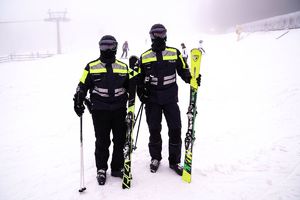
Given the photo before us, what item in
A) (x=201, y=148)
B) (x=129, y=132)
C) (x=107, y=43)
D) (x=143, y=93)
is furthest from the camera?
(x=201, y=148)

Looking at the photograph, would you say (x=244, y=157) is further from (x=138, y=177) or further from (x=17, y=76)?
(x=17, y=76)

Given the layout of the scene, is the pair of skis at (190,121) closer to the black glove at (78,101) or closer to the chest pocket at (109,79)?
the chest pocket at (109,79)

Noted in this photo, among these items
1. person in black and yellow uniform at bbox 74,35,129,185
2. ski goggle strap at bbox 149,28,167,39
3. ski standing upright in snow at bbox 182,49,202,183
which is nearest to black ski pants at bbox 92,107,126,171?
person in black and yellow uniform at bbox 74,35,129,185

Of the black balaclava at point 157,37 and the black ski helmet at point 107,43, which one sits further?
the black balaclava at point 157,37

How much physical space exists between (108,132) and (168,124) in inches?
41.5

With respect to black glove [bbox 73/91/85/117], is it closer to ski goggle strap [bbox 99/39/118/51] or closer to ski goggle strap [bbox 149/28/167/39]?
ski goggle strap [bbox 99/39/118/51]

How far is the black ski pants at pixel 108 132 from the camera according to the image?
402 centimetres

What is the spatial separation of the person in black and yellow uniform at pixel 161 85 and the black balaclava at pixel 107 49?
21.1 inches

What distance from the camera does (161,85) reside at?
13.7ft

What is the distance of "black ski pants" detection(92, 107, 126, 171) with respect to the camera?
402 cm

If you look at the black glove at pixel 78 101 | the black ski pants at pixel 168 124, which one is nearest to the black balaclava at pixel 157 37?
the black ski pants at pixel 168 124

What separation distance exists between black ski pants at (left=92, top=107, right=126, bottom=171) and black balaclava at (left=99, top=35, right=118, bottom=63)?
2.77 feet

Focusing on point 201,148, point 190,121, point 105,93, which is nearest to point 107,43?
point 105,93

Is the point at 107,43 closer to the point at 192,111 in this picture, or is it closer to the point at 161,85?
the point at 161,85
